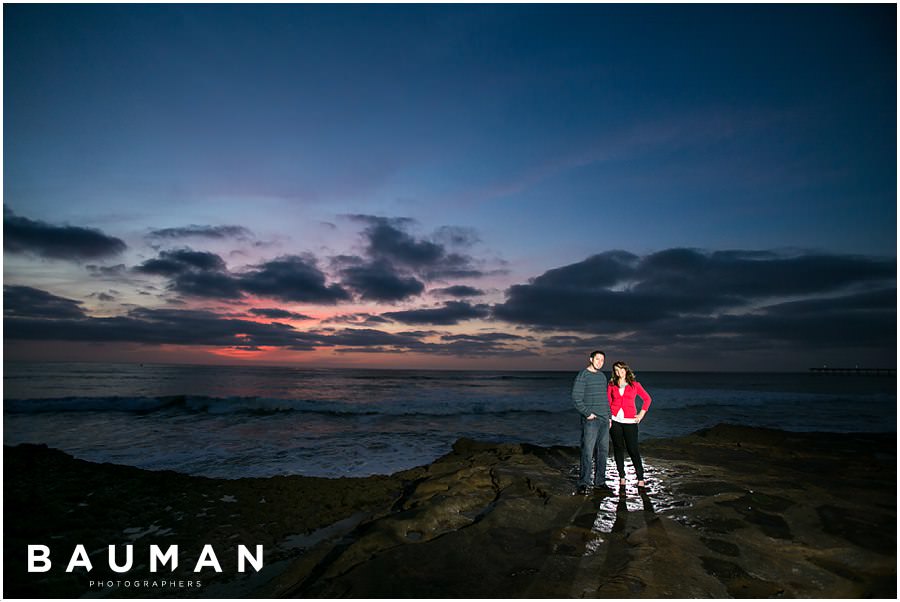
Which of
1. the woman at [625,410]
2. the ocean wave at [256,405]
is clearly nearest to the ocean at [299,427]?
the ocean wave at [256,405]

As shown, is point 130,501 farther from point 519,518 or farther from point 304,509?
point 519,518

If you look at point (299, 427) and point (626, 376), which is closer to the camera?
point (626, 376)

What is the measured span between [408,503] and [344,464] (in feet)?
17.4

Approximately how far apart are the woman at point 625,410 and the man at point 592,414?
1.10 ft

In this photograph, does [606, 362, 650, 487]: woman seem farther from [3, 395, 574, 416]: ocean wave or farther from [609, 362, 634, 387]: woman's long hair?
[3, 395, 574, 416]: ocean wave

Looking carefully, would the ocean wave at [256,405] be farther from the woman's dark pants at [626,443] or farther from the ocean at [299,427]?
the woman's dark pants at [626,443]

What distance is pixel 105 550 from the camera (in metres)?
7.15

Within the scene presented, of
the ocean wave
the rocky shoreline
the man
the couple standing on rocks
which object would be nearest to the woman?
the couple standing on rocks

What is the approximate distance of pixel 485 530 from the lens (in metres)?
6.18

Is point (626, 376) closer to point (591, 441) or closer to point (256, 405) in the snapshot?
point (591, 441)

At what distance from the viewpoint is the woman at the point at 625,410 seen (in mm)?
8016

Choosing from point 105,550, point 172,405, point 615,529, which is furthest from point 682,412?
point 172,405

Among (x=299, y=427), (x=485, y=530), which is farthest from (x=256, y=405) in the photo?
(x=485, y=530)

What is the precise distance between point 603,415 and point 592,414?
7.8 inches
